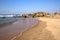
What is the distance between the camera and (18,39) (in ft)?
35.2

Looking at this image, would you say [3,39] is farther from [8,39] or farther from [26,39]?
[26,39]

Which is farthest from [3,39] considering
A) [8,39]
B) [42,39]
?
[42,39]

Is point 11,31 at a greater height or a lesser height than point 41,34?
lesser

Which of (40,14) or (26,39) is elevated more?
(26,39)

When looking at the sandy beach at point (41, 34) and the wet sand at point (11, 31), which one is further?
the wet sand at point (11, 31)

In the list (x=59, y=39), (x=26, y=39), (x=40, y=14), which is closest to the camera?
(x=59, y=39)

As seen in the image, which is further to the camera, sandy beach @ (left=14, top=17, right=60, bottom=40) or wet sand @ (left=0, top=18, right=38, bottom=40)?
wet sand @ (left=0, top=18, right=38, bottom=40)

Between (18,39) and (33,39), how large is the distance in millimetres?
1194

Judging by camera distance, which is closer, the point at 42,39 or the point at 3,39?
the point at 42,39

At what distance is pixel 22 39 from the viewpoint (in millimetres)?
10719

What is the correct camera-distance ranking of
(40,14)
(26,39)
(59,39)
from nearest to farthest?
(59,39), (26,39), (40,14)

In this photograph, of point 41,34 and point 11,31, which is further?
Answer: point 11,31

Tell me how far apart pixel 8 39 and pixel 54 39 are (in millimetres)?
3673

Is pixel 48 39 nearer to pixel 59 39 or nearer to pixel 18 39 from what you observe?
pixel 59 39
